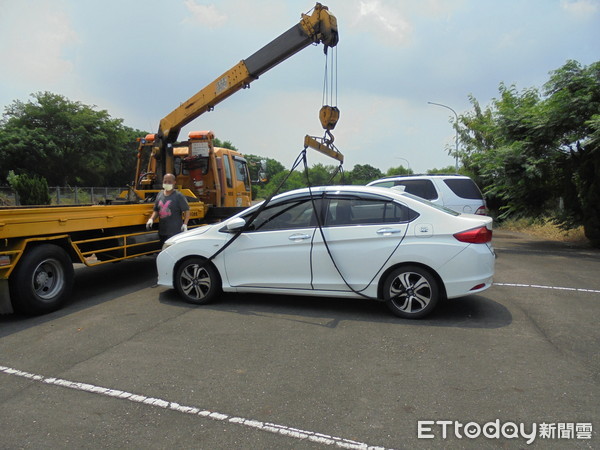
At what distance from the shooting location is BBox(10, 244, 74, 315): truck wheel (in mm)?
5059

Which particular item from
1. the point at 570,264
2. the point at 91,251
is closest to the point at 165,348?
the point at 91,251

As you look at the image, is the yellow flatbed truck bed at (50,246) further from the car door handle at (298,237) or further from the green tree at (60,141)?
the green tree at (60,141)

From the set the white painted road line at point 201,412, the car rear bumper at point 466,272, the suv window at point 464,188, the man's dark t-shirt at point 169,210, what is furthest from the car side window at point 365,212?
the suv window at point 464,188

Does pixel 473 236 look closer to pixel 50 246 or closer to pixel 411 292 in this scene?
pixel 411 292

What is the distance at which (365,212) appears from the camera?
5.27 metres

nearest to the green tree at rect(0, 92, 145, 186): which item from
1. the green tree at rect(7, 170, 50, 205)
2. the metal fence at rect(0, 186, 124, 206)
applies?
the metal fence at rect(0, 186, 124, 206)

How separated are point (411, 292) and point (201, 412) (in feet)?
9.35

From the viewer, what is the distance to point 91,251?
638cm

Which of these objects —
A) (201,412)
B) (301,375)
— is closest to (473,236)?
(301,375)

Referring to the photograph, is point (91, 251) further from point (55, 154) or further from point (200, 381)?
point (55, 154)

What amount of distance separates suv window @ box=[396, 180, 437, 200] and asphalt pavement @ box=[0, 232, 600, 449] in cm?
407

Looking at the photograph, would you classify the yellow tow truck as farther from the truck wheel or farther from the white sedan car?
the white sedan car

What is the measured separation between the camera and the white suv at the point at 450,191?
30.4ft

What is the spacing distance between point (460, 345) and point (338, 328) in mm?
1301
